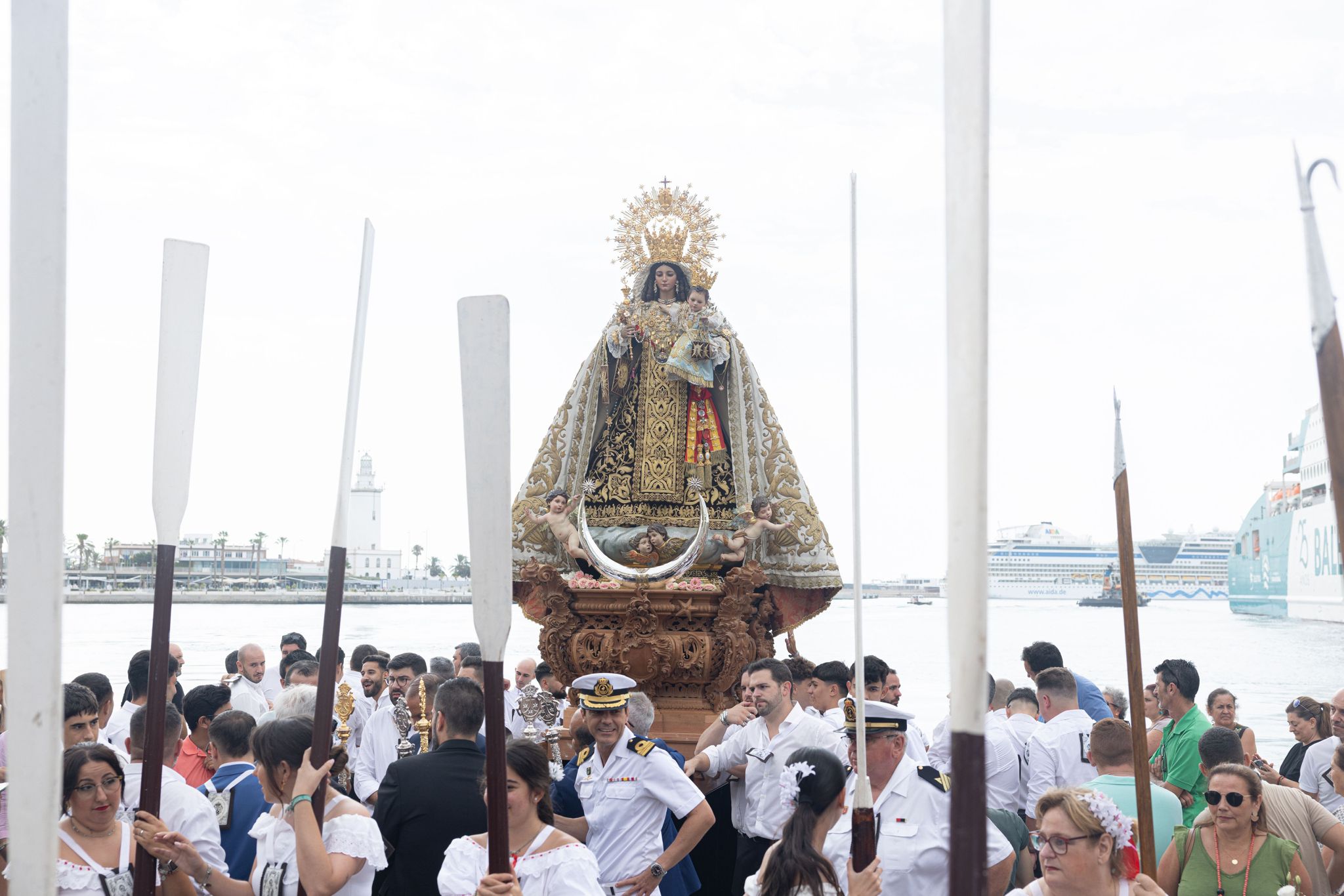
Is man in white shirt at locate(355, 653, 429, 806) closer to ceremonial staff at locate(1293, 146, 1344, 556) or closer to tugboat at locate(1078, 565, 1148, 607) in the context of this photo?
ceremonial staff at locate(1293, 146, 1344, 556)

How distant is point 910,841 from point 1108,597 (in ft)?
234

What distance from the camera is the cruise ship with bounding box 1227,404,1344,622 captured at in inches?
1538

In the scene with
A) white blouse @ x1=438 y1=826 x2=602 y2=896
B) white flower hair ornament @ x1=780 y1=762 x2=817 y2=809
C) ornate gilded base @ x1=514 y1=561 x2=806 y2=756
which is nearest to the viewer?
white blouse @ x1=438 y1=826 x2=602 y2=896

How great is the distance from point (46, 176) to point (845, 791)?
3.18 m

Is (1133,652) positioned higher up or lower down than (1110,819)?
higher up

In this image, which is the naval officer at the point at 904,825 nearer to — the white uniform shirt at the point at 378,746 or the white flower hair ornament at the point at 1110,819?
the white flower hair ornament at the point at 1110,819

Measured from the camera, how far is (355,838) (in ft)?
12.7

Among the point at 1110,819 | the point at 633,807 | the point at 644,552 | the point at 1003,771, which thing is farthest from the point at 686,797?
the point at 644,552

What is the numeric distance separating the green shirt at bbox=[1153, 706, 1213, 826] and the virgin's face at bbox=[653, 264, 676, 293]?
555 centimetres

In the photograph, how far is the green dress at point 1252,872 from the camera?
14.0 ft

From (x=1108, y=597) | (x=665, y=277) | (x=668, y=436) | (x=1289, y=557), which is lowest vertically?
(x=1108, y=597)

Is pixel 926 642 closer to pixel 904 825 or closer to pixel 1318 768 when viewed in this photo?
pixel 1318 768

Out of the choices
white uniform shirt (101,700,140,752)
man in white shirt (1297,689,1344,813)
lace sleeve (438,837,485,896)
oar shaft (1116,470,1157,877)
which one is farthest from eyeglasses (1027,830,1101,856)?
white uniform shirt (101,700,140,752)

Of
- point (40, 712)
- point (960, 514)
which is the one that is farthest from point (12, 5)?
point (960, 514)
